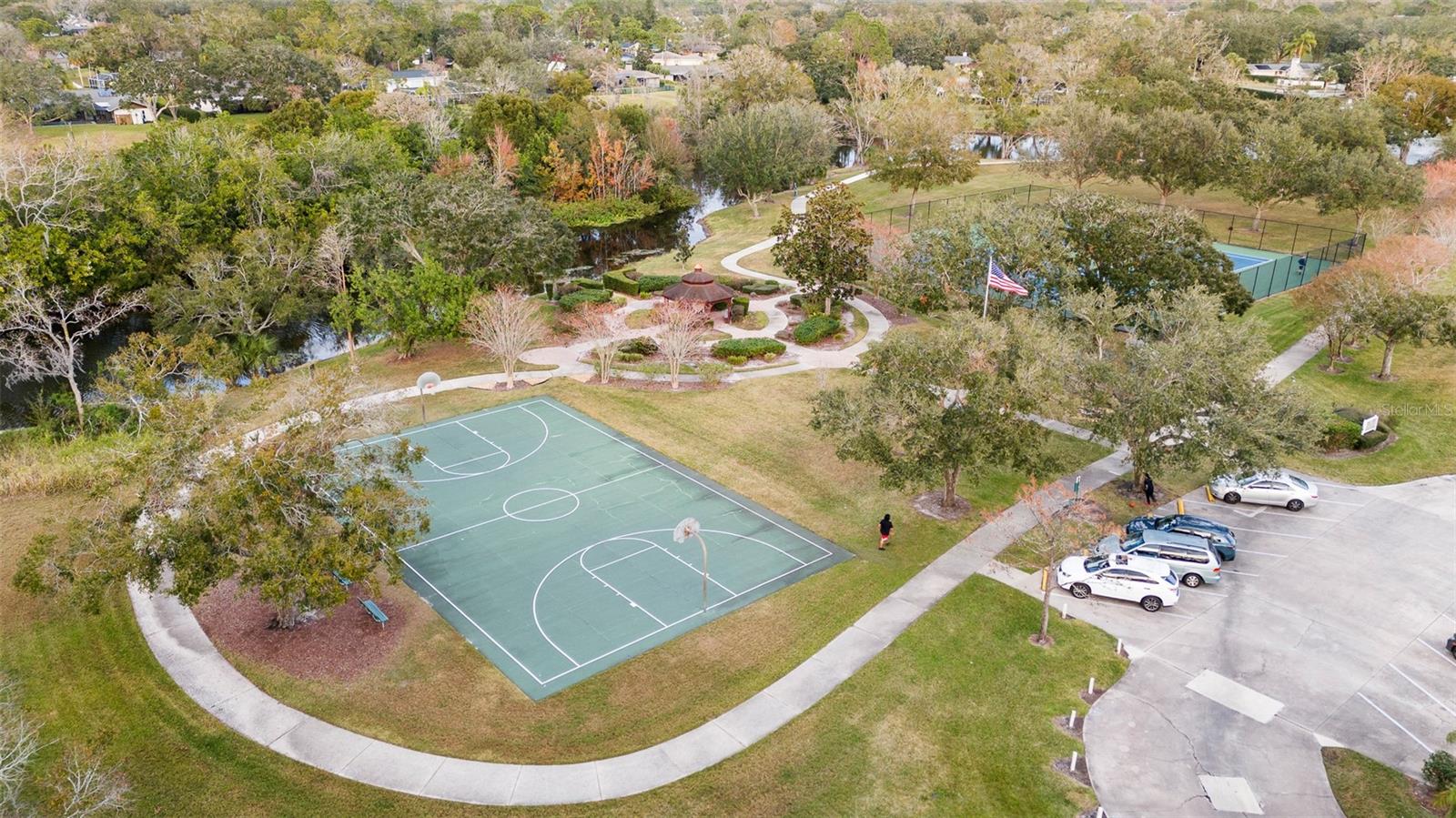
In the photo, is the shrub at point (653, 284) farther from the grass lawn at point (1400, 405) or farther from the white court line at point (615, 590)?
the grass lawn at point (1400, 405)

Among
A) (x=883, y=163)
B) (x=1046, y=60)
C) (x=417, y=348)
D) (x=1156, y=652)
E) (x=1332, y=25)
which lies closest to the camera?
(x=1156, y=652)

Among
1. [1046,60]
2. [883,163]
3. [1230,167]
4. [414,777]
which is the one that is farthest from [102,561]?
[1046,60]

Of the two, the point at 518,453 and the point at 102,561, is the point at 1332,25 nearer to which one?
the point at 518,453

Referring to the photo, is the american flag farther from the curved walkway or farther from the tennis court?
the tennis court

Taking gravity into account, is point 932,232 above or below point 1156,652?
above

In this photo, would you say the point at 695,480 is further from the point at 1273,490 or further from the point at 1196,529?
the point at 1273,490
